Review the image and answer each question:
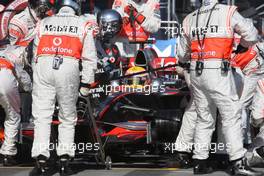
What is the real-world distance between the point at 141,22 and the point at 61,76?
12.0 feet

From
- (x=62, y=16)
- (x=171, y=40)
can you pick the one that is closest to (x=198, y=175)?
(x=62, y=16)

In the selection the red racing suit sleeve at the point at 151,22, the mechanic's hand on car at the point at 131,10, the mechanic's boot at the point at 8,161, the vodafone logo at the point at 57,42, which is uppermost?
the mechanic's hand on car at the point at 131,10

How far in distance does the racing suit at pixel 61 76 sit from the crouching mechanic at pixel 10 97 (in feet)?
3.71

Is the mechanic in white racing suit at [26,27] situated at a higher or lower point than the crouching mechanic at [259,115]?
higher

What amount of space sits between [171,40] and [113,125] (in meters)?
3.05

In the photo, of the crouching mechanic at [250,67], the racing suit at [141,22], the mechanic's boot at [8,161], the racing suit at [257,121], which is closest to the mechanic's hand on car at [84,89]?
the mechanic's boot at [8,161]

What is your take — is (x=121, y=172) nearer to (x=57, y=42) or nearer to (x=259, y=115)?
(x=57, y=42)

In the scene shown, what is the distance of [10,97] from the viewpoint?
10930 millimetres

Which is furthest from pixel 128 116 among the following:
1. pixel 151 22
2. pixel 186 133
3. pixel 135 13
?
pixel 135 13

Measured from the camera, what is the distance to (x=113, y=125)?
10648mm

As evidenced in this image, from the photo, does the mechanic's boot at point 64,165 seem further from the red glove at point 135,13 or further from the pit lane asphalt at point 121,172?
the red glove at point 135,13

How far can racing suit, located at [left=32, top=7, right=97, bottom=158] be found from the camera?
31.9 feet

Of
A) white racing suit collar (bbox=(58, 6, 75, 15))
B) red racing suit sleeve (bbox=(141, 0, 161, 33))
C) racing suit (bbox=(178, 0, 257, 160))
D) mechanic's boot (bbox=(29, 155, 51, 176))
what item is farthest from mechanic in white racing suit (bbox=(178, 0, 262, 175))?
red racing suit sleeve (bbox=(141, 0, 161, 33))

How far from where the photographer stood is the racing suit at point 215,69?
31.6 feet
